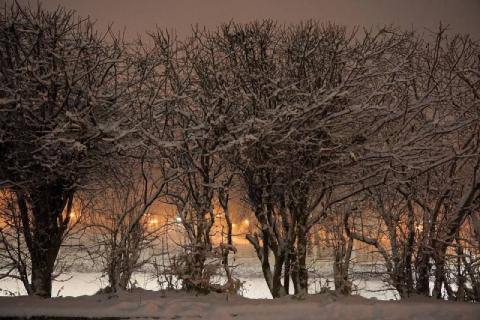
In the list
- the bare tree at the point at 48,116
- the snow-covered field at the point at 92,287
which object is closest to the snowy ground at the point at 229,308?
the bare tree at the point at 48,116

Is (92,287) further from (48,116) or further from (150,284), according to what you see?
(48,116)

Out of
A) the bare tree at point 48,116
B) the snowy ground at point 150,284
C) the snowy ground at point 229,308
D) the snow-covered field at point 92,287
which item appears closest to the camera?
the snowy ground at point 229,308

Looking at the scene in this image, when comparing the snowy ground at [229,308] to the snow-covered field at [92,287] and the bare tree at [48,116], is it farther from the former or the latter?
the snow-covered field at [92,287]

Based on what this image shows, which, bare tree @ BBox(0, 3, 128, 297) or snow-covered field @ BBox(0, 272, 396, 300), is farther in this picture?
snow-covered field @ BBox(0, 272, 396, 300)

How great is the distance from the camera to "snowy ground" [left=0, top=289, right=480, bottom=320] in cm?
564

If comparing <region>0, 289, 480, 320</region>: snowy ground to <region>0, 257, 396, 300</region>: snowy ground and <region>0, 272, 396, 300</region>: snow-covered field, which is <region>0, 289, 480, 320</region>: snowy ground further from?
<region>0, 272, 396, 300</region>: snow-covered field

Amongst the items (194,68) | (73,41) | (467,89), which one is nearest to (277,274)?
(194,68)

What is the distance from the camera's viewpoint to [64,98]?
24.7ft

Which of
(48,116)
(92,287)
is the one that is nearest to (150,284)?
(92,287)

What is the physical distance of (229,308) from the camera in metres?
6.18

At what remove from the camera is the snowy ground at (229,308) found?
5.64 meters

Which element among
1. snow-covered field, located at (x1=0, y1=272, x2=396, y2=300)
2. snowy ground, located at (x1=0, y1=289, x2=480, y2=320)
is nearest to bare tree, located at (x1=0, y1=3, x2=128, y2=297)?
snowy ground, located at (x1=0, y1=289, x2=480, y2=320)

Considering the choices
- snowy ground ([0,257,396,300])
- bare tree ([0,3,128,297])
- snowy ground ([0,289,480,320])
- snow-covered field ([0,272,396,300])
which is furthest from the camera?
snow-covered field ([0,272,396,300])

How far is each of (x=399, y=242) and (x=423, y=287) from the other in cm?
119
